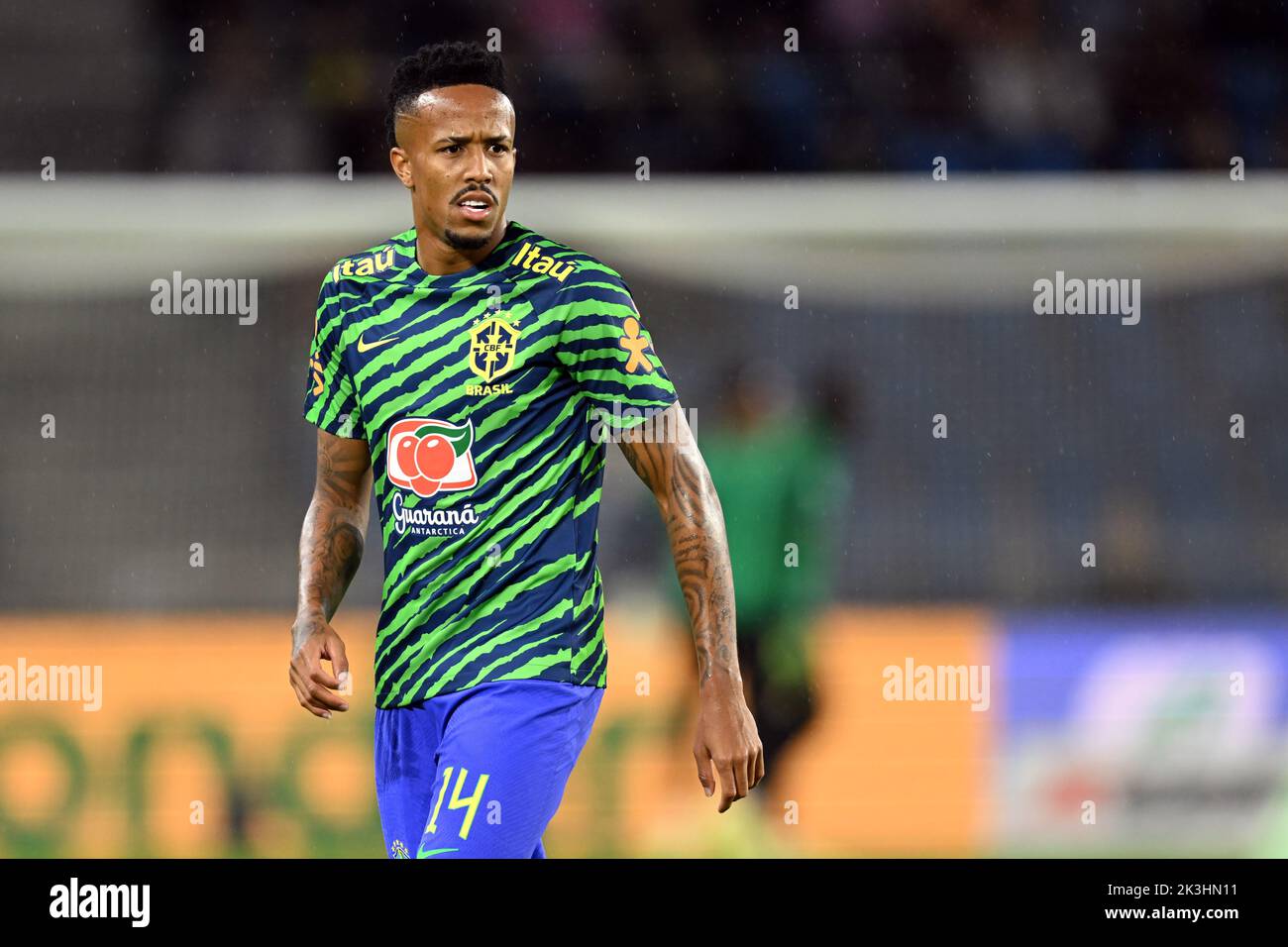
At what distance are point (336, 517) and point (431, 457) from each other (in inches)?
13.0

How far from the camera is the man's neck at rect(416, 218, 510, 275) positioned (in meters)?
3.31

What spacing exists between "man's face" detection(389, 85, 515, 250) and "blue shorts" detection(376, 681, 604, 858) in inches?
32.4

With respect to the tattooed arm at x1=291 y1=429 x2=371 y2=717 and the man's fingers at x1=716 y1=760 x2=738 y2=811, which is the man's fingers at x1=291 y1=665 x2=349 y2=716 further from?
the man's fingers at x1=716 y1=760 x2=738 y2=811

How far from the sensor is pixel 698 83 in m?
9.66

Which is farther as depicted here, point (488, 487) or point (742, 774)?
point (488, 487)

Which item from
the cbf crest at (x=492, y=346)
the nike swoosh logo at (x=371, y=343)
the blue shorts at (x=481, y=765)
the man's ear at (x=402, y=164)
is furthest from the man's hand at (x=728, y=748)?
the man's ear at (x=402, y=164)

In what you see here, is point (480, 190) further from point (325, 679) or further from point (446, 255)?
point (325, 679)

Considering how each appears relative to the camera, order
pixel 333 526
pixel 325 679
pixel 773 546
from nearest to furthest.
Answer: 1. pixel 325 679
2. pixel 333 526
3. pixel 773 546

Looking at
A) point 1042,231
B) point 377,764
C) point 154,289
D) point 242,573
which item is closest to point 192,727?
point 242,573

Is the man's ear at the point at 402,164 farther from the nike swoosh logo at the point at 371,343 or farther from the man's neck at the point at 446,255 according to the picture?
the nike swoosh logo at the point at 371,343

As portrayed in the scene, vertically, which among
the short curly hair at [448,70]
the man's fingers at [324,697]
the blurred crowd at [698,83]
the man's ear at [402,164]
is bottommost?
the man's fingers at [324,697]

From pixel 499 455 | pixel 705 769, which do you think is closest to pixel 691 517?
pixel 499 455

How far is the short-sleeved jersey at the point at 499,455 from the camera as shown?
3.18m

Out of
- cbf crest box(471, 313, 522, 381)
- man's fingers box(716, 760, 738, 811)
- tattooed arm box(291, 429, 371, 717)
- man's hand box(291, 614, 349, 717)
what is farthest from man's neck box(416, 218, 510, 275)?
man's fingers box(716, 760, 738, 811)
